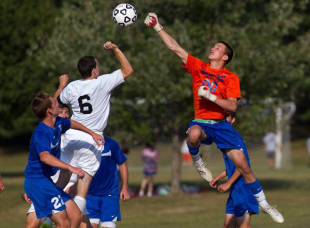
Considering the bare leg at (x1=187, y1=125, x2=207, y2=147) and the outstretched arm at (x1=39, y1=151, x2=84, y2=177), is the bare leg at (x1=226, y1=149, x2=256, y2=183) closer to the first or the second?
the bare leg at (x1=187, y1=125, x2=207, y2=147)

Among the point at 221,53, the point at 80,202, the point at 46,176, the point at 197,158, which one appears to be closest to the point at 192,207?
the point at 197,158

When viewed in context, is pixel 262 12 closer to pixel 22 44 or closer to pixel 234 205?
pixel 22 44

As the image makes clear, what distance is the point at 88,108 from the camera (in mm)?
9977

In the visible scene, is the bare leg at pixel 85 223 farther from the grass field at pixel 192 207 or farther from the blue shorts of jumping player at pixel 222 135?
the grass field at pixel 192 207

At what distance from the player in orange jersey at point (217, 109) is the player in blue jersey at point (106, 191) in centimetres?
116

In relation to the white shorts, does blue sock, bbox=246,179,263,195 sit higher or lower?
lower

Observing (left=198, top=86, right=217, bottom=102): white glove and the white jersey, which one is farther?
the white jersey

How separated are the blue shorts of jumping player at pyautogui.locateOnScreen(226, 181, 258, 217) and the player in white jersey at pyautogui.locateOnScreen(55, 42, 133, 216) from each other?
206cm

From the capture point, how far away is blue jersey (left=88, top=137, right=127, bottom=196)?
10461 millimetres

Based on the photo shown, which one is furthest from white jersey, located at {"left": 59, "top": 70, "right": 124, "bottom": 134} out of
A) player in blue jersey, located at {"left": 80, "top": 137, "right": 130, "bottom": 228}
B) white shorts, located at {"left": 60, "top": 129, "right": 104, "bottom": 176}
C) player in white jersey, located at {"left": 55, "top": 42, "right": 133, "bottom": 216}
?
player in blue jersey, located at {"left": 80, "top": 137, "right": 130, "bottom": 228}

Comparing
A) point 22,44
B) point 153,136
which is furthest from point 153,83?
point 22,44

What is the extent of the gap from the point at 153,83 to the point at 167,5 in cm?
278

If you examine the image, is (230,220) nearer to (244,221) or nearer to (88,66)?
(244,221)

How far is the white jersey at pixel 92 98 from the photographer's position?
9938mm
